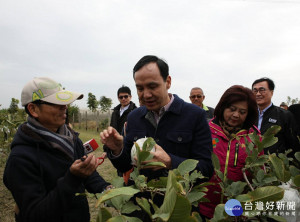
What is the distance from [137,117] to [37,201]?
799 millimetres

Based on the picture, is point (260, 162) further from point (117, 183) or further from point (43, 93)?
point (43, 93)

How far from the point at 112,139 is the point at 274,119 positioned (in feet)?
8.37

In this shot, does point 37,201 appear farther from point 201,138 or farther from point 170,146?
point 201,138

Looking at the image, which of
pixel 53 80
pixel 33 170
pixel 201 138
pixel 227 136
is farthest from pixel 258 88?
pixel 33 170

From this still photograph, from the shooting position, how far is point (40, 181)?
4.17ft

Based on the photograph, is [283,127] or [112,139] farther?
[283,127]

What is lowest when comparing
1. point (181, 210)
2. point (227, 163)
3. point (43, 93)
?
point (227, 163)

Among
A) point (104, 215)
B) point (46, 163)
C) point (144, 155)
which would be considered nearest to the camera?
point (104, 215)

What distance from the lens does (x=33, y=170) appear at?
1.27 metres

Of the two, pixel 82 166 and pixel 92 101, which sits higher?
pixel 92 101

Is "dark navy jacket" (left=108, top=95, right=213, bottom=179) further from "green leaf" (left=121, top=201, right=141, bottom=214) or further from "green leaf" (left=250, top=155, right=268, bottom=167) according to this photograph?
"green leaf" (left=121, top=201, right=141, bottom=214)

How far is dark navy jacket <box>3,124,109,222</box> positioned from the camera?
119 cm

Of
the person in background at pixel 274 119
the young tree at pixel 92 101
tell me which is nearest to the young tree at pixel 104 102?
the young tree at pixel 92 101

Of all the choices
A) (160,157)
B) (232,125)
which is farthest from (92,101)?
(160,157)
